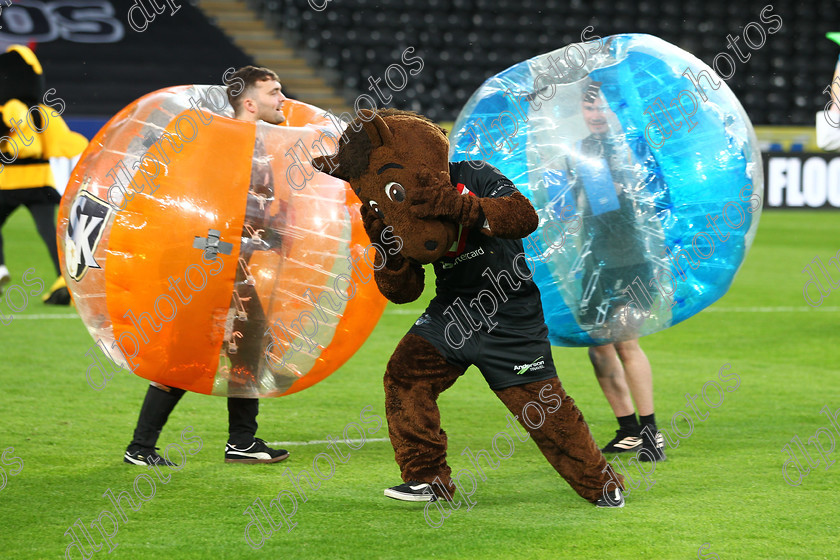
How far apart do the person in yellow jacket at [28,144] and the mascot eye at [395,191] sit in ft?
17.9

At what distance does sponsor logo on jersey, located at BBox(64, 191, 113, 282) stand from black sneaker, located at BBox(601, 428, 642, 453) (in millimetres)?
2221

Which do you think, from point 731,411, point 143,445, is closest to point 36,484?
point 143,445

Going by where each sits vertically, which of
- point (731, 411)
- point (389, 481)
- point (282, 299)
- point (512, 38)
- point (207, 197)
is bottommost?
point (512, 38)

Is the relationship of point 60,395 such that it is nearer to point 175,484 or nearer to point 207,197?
point 175,484

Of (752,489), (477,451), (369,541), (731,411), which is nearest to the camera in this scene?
(369,541)

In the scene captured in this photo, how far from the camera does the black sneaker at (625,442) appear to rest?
4219 millimetres

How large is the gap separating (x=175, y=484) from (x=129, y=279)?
0.86 m

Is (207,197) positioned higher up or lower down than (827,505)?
higher up

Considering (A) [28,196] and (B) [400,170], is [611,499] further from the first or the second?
(A) [28,196]

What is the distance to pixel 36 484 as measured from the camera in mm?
3717

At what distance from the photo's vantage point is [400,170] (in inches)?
127

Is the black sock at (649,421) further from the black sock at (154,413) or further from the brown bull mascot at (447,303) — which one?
the black sock at (154,413)

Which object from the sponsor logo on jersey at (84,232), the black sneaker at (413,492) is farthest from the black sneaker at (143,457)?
the black sneaker at (413,492)

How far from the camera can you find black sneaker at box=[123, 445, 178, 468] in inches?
156
